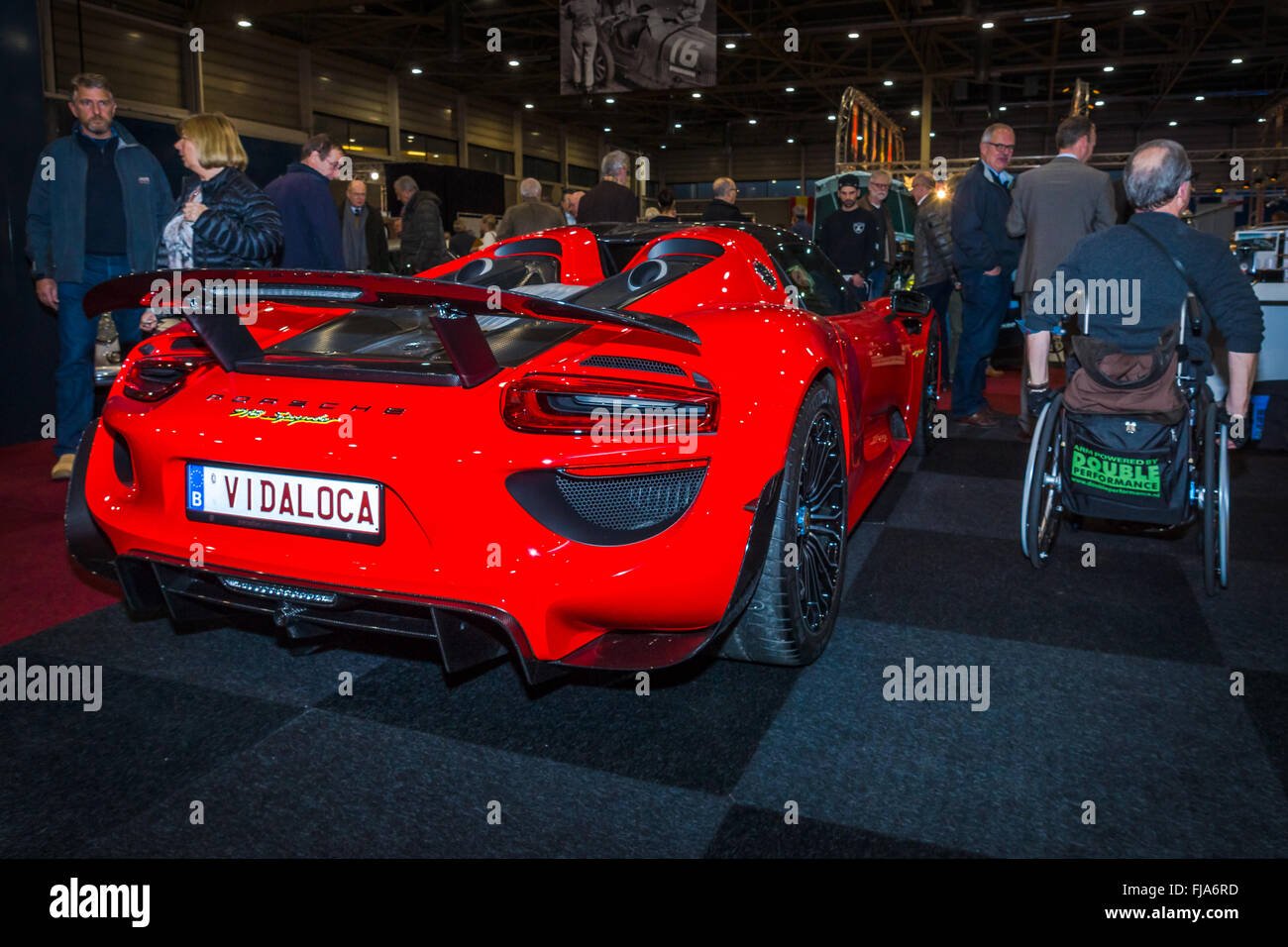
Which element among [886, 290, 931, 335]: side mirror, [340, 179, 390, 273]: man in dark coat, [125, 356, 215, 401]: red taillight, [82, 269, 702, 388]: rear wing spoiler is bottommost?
[125, 356, 215, 401]: red taillight

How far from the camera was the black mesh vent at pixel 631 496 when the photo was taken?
1787mm

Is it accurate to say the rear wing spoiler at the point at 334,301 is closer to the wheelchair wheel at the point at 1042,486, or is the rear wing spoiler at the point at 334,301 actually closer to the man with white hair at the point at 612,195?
the wheelchair wheel at the point at 1042,486

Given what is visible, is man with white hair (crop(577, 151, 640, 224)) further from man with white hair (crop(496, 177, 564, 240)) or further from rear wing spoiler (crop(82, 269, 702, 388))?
rear wing spoiler (crop(82, 269, 702, 388))

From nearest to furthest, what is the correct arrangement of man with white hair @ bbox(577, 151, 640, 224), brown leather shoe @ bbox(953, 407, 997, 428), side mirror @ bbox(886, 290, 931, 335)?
side mirror @ bbox(886, 290, 931, 335) < brown leather shoe @ bbox(953, 407, 997, 428) < man with white hair @ bbox(577, 151, 640, 224)

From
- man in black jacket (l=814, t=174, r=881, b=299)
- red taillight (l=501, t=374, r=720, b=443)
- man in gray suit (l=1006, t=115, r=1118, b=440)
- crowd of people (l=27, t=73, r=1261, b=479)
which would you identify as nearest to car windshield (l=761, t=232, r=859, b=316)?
crowd of people (l=27, t=73, r=1261, b=479)

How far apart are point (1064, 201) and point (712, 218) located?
106 inches

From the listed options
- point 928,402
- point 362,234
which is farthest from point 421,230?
point 928,402

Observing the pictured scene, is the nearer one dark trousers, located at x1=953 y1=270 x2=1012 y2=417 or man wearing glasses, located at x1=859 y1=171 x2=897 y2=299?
dark trousers, located at x1=953 y1=270 x2=1012 y2=417

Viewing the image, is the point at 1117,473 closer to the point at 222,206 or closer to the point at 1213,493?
the point at 1213,493

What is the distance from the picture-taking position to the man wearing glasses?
7605 millimetres

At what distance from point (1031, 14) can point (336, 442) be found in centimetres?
1879

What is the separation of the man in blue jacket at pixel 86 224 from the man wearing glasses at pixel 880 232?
504 centimetres

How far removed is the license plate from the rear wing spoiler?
27 centimetres
